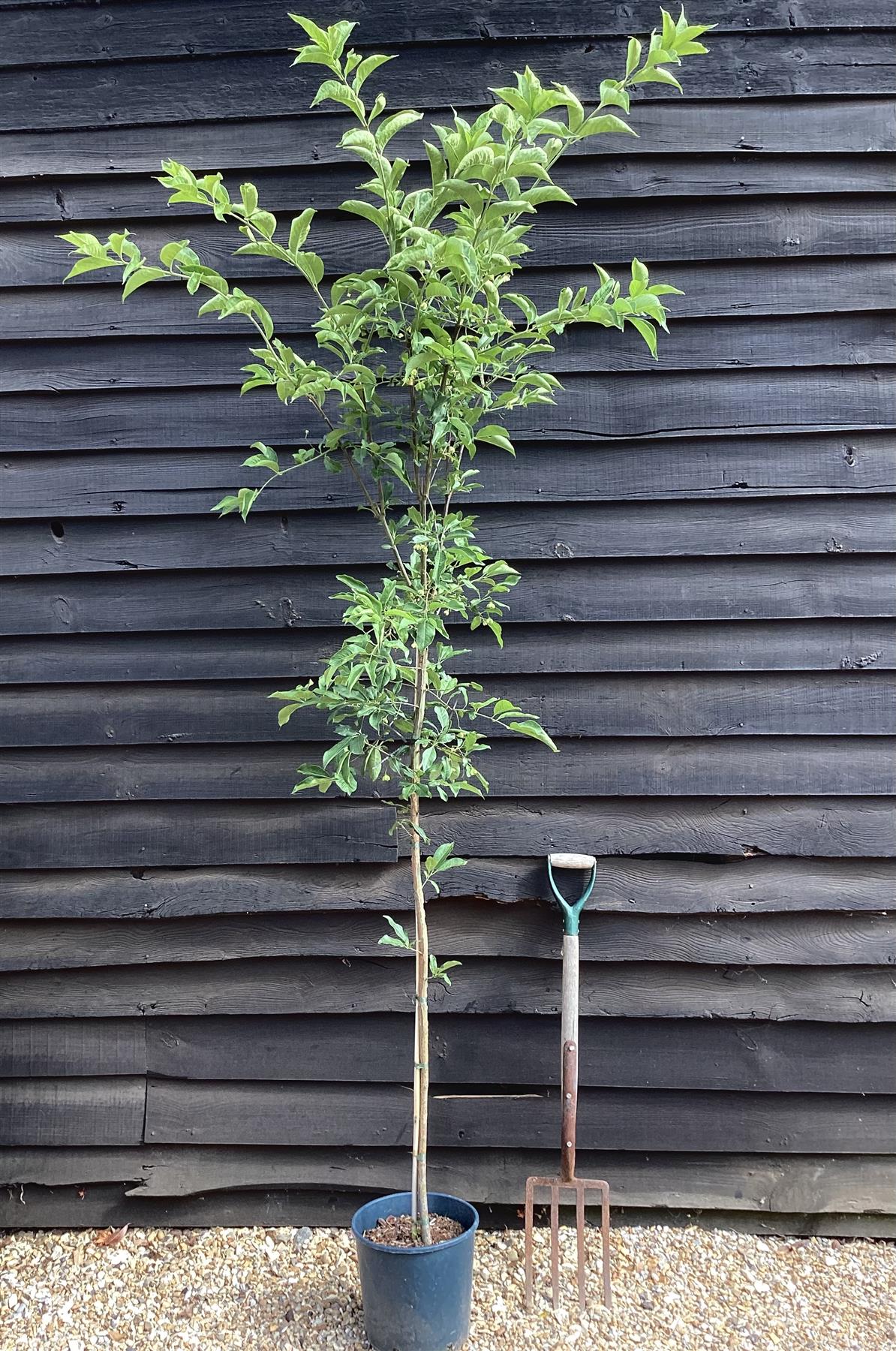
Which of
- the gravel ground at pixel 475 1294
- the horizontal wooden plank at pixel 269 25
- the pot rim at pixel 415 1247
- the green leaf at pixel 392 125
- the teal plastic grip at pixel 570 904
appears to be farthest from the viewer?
the horizontal wooden plank at pixel 269 25

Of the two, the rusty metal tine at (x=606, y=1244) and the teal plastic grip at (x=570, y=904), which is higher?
the teal plastic grip at (x=570, y=904)

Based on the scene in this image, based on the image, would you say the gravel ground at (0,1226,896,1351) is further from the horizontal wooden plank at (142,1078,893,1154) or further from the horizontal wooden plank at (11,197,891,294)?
the horizontal wooden plank at (11,197,891,294)

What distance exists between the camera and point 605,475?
82.4 inches

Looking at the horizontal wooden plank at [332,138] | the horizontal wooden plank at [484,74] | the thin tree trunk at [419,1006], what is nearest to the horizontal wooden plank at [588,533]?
the thin tree trunk at [419,1006]

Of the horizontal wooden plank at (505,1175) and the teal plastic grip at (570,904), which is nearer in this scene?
the teal plastic grip at (570,904)

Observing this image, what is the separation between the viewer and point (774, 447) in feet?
6.86

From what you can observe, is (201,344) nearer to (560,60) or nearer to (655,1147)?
(560,60)

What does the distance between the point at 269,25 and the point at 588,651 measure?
166 cm

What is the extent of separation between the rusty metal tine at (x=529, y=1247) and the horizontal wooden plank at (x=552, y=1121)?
0.69 feet

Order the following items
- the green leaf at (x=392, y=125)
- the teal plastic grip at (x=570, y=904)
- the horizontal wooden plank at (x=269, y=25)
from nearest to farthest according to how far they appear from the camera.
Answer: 1. the green leaf at (x=392, y=125)
2. the teal plastic grip at (x=570, y=904)
3. the horizontal wooden plank at (x=269, y=25)

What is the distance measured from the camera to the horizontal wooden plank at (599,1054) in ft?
6.84

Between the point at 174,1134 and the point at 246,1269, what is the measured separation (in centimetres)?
34

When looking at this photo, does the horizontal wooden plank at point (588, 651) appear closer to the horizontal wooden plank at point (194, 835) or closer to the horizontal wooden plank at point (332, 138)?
the horizontal wooden plank at point (194, 835)

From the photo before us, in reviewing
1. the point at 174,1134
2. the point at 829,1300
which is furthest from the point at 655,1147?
the point at 174,1134
